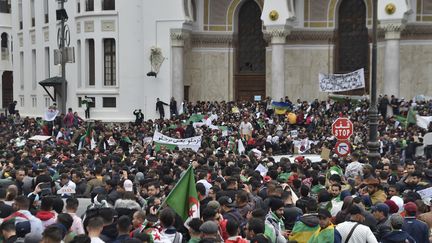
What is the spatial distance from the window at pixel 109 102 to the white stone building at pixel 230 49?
0.05 m

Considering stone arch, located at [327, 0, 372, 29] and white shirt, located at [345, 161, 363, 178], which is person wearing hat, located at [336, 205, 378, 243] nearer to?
white shirt, located at [345, 161, 363, 178]

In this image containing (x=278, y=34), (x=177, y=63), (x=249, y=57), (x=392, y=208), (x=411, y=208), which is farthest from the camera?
(x=249, y=57)

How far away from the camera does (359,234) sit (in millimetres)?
9273

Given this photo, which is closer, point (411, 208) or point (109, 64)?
point (411, 208)

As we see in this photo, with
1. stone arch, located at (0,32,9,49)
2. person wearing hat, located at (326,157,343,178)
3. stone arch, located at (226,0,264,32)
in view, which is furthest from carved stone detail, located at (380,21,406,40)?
stone arch, located at (0,32,9,49)

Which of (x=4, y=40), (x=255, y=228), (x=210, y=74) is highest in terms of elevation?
(x=4, y=40)

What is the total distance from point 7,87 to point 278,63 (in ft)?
104

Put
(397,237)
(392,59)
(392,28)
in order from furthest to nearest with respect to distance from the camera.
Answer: (392,59) < (392,28) < (397,237)

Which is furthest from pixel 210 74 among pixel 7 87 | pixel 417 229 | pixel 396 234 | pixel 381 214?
pixel 396 234

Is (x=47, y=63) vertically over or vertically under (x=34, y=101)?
over

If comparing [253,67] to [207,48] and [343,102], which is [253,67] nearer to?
[207,48]

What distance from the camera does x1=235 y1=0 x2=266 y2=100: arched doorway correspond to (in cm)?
4094

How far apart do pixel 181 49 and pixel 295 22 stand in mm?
6012

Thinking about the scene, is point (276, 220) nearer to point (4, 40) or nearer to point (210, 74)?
point (210, 74)
